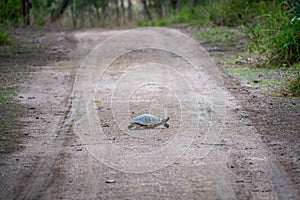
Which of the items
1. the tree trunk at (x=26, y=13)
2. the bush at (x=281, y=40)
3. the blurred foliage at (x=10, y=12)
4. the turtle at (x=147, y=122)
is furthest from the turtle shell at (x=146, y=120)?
the tree trunk at (x=26, y=13)

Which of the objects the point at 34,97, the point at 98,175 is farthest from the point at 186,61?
the point at 98,175

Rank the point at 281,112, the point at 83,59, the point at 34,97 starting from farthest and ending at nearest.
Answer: the point at 83,59 → the point at 34,97 → the point at 281,112

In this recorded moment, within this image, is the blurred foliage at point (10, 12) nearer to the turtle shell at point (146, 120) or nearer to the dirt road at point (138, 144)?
the dirt road at point (138, 144)

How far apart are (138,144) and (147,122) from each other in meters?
0.59

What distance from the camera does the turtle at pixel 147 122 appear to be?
19.7 feet

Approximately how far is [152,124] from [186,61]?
16.8 feet

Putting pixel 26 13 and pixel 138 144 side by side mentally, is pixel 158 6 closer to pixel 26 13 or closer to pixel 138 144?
pixel 26 13

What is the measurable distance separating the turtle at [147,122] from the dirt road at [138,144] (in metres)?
0.08

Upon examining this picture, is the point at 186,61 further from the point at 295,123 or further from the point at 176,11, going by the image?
the point at 176,11

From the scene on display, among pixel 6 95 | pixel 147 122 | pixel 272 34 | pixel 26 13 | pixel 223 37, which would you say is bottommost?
pixel 26 13

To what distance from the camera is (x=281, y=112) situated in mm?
6750

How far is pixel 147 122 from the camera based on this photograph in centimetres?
603

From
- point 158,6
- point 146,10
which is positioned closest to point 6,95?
point 146,10

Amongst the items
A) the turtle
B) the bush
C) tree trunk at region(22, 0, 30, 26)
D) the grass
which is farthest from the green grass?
tree trunk at region(22, 0, 30, 26)
